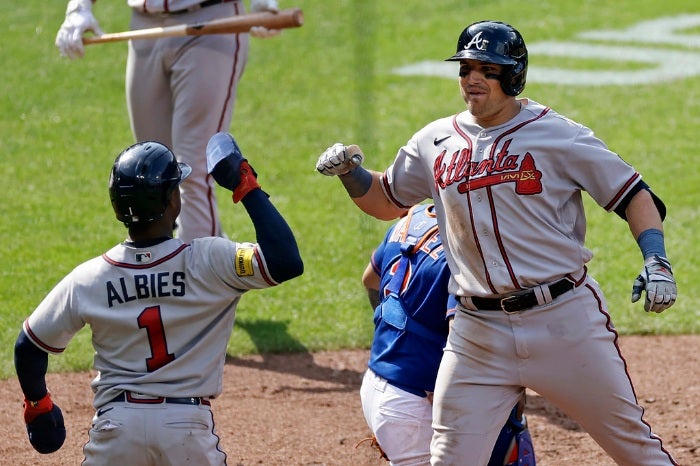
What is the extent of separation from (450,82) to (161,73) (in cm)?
539

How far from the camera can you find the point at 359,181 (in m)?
4.28

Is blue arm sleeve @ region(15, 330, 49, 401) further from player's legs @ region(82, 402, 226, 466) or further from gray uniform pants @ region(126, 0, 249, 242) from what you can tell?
gray uniform pants @ region(126, 0, 249, 242)

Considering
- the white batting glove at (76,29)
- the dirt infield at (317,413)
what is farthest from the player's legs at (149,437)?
the white batting glove at (76,29)

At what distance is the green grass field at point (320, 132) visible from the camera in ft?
22.9

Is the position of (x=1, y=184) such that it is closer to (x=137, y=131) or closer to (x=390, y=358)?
(x=137, y=131)

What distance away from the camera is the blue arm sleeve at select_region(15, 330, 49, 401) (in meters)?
3.62

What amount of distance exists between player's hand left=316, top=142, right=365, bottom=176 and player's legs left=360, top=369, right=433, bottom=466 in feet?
2.62

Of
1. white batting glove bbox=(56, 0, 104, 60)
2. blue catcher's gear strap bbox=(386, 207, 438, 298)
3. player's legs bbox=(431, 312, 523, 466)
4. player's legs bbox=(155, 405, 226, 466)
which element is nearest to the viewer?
player's legs bbox=(155, 405, 226, 466)

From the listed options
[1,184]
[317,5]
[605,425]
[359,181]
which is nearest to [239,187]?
[359,181]

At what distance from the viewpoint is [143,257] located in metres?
3.55

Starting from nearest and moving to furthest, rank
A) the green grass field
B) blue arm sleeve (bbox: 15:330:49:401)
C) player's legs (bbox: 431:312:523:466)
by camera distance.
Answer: blue arm sleeve (bbox: 15:330:49:401) < player's legs (bbox: 431:312:523:466) < the green grass field

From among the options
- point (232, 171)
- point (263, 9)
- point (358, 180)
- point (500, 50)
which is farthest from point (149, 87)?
point (500, 50)

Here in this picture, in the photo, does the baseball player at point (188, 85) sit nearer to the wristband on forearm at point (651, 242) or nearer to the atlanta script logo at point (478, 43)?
the atlanta script logo at point (478, 43)

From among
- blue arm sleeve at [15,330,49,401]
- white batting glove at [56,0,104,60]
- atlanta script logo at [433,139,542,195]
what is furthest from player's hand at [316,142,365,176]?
white batting glove at [56,0,104,60]
